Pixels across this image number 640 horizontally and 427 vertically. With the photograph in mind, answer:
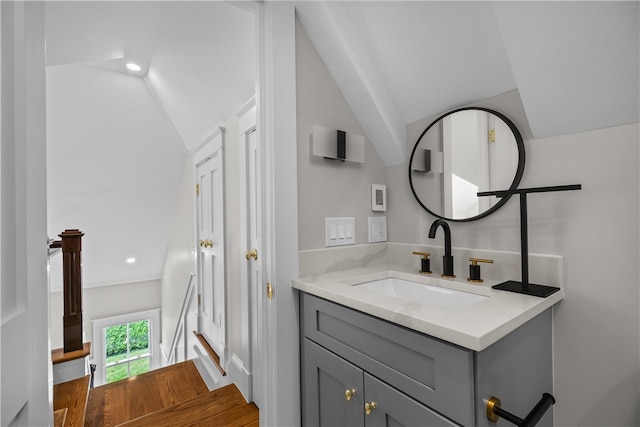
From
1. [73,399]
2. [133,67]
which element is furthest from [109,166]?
[73,399]

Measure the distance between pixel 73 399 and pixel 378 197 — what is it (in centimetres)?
230

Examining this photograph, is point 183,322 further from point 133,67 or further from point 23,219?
point 23,219

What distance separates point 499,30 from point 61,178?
13.9 ft

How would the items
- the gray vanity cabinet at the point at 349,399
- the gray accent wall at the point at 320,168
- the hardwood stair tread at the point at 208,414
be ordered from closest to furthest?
the gray vanity cabinet at the point at 349,399, the gray accent wall at the point at 320,168, the hardwood stair tread at the point at 208,414

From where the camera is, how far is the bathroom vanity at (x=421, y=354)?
26.6 inches

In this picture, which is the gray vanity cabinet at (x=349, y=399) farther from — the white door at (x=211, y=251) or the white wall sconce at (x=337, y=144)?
the white door at (x=211, y=251)

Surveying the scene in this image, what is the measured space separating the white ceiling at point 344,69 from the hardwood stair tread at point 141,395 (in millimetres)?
2141

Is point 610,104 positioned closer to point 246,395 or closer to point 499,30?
point 499,30

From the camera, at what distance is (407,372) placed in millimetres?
Result: 791

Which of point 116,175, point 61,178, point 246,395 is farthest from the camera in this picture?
point 116,175

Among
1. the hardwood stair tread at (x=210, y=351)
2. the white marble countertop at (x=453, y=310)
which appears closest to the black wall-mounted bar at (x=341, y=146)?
the white marble countertop at (x=453, y=310)

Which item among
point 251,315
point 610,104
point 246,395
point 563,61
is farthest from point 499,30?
point 246,395

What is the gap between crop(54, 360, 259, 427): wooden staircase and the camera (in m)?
1.67

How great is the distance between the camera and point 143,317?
4.91 metres
